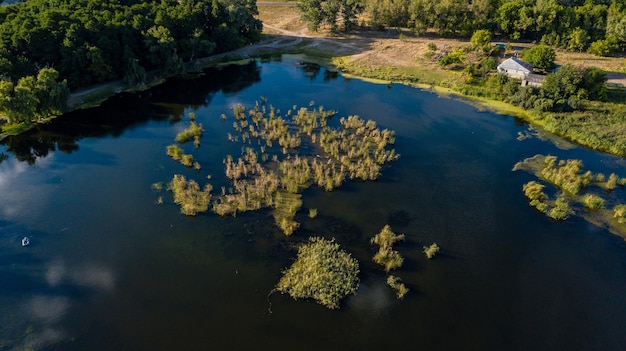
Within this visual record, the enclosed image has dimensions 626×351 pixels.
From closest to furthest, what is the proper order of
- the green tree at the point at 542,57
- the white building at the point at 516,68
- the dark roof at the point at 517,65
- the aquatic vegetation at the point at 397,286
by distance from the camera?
the aquatic vegetation at the point at 397,286, the white building at the point at 516,68, the dark roof at the point at 517,65, the green tree at the point at 542,57

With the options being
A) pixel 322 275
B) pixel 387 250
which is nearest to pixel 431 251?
pixel 387 250

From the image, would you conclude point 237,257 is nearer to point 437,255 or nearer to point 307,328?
point 307,328

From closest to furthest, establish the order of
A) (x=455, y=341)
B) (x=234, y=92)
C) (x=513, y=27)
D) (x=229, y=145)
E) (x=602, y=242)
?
(x=455, y=341), (x=602, y=242), (x=229, y=145), (x=234, y=92), (x=513, y=27)

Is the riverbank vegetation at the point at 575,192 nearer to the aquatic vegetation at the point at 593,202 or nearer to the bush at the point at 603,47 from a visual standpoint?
the aquatic vegetation at the point at 593,202

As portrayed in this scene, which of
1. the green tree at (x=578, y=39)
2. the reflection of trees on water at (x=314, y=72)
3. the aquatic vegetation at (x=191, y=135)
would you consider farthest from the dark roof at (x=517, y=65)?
the aquatic vegetation at (x=191, y=135)

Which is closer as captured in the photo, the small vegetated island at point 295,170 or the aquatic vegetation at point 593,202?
the small vegetated island at point 295,170

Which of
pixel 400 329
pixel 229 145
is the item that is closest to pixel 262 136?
pixel 229 145

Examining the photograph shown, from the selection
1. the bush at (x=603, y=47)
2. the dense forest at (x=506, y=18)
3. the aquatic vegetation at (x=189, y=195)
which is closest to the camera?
the aquatic vegetation at (x=189, y=195)
